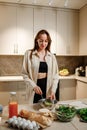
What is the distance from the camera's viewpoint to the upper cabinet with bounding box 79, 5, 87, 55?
3586 mm

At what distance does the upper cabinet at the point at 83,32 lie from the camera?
11.8 ft

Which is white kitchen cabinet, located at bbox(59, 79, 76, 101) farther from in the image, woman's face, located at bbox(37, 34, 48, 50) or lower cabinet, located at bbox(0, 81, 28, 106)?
woman's face, located at bbox(37, 34, 48, 50)

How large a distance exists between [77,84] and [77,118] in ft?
7.50

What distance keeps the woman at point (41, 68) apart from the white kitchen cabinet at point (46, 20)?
151 centimetres

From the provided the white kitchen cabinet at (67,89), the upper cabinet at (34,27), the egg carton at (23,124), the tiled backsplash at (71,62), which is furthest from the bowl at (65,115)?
the tiled backsplash at (71,62)

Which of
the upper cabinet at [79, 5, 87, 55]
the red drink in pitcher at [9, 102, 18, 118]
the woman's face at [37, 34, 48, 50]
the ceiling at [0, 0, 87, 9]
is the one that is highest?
the ceiling at [0, 0, 87, 9]

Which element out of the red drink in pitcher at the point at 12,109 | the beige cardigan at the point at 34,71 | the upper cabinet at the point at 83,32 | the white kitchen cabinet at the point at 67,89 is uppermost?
the upper cabinet at the point at 83,32

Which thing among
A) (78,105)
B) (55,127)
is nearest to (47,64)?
(78,105)

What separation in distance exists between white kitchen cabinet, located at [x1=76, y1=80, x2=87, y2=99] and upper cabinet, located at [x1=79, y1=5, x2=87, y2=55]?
2.15ft

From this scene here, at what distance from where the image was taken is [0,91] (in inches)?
127

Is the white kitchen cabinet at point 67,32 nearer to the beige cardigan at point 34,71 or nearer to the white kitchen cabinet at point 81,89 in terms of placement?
the white kitchen cabinet at point 81,89

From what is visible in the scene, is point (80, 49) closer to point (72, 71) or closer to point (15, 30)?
point (72, 71)

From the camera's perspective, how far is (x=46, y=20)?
3.66 m

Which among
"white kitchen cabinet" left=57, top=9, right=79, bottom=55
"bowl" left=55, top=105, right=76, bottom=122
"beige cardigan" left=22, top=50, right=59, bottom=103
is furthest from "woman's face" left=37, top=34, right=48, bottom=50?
"white kitchen cabinet" left=57, top=9, right=79, bottom=55
